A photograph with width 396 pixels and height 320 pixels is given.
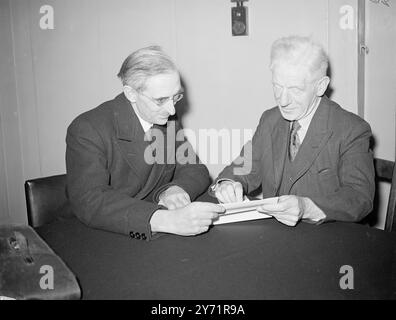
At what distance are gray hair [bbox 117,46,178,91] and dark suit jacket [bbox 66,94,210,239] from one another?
178mm

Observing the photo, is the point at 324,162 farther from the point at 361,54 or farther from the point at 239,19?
the point at 239,19

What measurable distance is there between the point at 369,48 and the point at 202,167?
1287 millimetres

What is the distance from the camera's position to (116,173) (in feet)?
6.97

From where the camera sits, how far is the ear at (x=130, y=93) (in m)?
2.11

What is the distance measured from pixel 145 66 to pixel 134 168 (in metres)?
0.50

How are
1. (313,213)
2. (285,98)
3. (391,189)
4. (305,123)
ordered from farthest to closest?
(305,123)
(285,98)
(391,189)
(313,213)

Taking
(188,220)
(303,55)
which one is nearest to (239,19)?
(303,55)

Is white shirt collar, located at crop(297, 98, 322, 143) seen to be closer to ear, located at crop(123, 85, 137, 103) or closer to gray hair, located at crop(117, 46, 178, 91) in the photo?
gray hair, located at crop(117, 46, 178, 91)

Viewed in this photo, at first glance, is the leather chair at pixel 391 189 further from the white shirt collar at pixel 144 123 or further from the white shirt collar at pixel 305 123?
the white shirt collar at pixel 144 123

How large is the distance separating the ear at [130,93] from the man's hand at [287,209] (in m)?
0.86

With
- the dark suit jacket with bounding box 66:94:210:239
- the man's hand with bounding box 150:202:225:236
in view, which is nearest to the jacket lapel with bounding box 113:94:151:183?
the dark suit jacket with bounding box 66:94:210:239

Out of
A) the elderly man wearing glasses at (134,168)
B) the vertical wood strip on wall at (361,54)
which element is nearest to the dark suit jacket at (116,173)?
the elderly man wearing glasses at (134,168)
